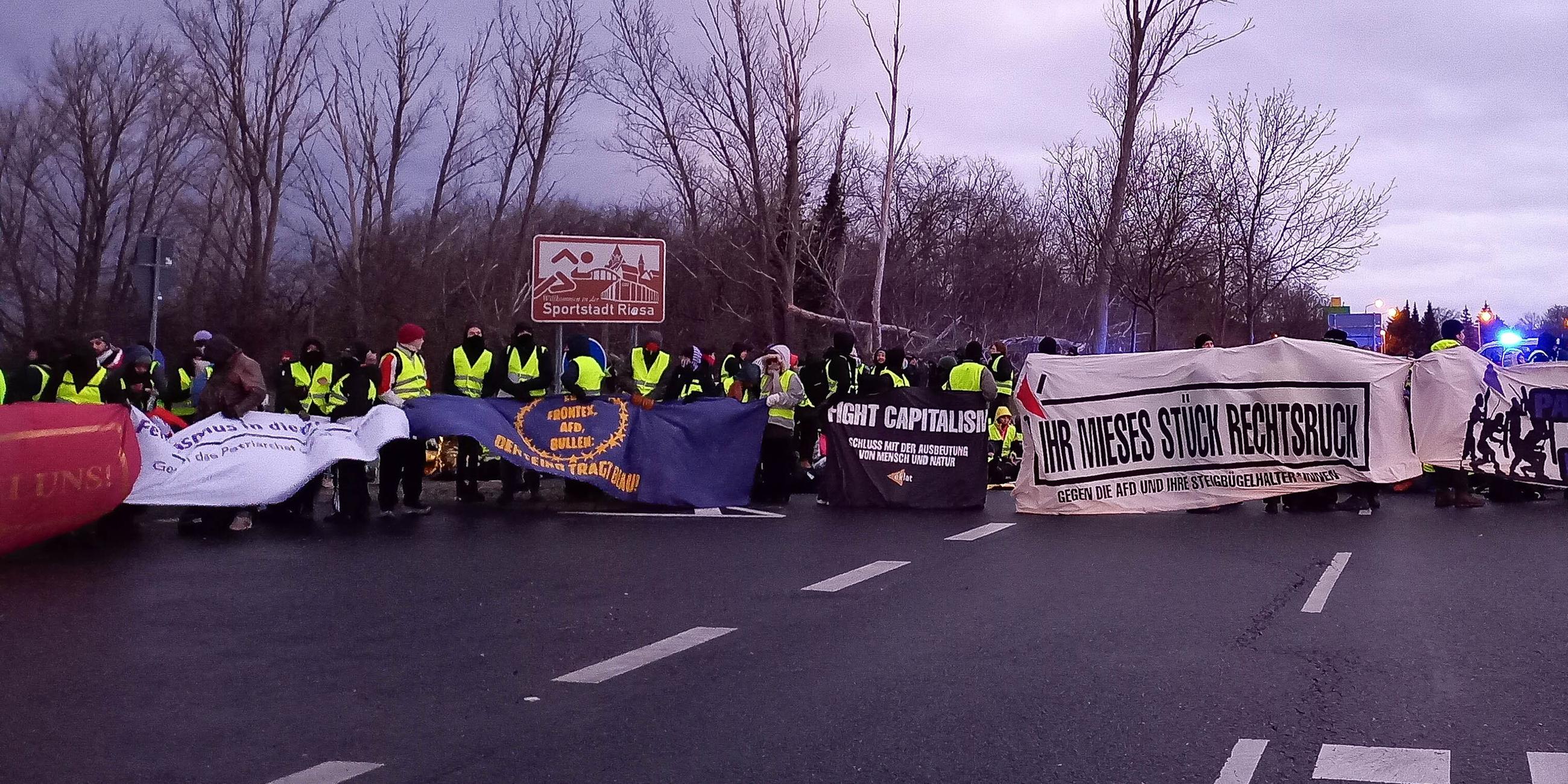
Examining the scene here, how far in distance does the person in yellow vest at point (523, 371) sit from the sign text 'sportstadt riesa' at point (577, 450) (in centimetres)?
28

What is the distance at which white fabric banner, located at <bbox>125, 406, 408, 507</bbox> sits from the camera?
1248 cm

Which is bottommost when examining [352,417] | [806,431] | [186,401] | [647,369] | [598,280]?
[806,431]

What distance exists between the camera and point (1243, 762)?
5.30 metres

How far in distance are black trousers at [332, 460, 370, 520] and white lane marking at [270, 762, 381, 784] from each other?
8.88m

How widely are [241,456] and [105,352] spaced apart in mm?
4094

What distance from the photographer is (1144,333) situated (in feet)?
189

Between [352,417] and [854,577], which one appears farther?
[352,417]

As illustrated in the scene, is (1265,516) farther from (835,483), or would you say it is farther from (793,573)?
(793,573)

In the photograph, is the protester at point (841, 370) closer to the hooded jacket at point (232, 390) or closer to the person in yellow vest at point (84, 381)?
the hooded jacket at point (232, 390)

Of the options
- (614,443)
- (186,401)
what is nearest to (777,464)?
(614,443)

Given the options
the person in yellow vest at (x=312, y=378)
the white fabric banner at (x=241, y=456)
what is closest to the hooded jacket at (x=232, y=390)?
the white fabric banner at (x=241, y=456)

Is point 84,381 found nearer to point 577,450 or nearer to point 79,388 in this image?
point 79,388

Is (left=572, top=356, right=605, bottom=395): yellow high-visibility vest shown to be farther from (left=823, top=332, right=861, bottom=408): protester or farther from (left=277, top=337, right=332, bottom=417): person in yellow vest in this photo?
(left=277, top=337, right=332, bottom=417): person in yellow vest

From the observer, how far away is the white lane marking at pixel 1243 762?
5.08 m
